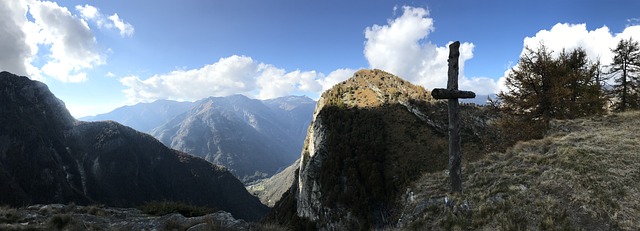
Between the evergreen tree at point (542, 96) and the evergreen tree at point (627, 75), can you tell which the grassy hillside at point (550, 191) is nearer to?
the evergreen tree at point (542, 96)

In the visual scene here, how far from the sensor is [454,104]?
55.3 ft

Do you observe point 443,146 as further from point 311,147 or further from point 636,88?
point 311,147

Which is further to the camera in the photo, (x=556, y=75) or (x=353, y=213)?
(x=353, y=213)

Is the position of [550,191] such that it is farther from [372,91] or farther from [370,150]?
[372,91]

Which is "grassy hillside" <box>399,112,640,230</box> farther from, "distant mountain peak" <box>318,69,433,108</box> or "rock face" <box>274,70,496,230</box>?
"distant mountain peak" <box>318,69,433,108</box>

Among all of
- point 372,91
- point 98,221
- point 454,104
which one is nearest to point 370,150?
point 372,91

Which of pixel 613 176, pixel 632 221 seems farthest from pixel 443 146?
pixel 632 221

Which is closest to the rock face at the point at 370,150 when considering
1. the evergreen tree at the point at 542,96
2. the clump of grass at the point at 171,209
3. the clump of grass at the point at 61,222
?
the evergreen tree at the point at 542,96

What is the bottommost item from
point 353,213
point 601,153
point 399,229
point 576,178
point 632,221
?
point 353,213

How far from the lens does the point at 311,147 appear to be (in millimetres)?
90062

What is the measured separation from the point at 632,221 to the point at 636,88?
40.7 m

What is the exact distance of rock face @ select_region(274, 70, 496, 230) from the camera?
5216cm

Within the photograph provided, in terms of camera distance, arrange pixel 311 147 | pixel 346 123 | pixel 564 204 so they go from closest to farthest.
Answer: pixel 564 204
pixel 346 123
pixel 311 147

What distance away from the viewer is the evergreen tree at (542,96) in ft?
101
